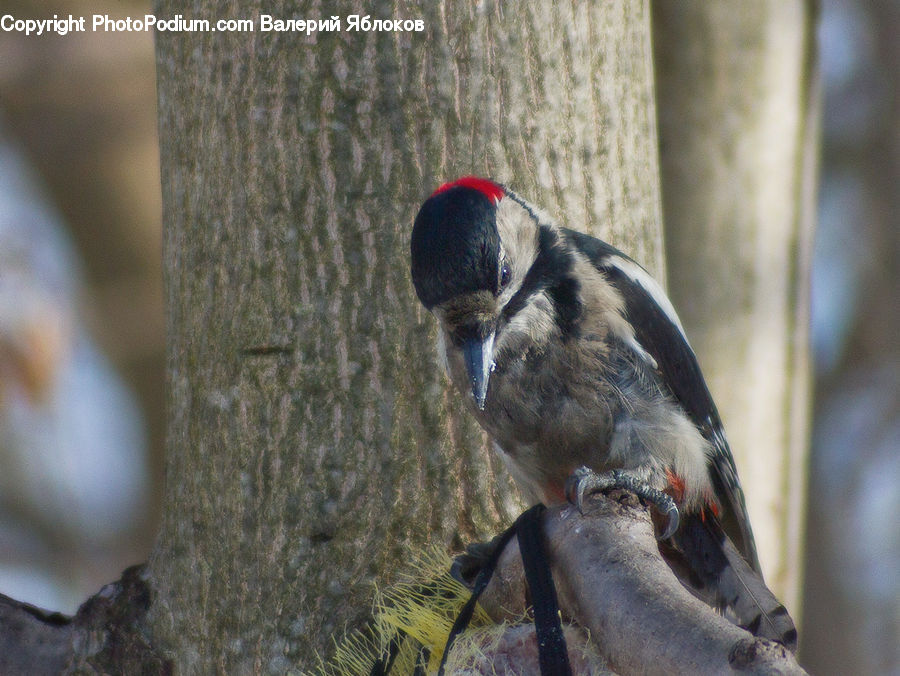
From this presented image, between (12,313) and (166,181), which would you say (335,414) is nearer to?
(166,181)

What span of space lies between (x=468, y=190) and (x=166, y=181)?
3.28 ft

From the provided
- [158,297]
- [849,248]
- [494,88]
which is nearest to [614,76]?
[494,88]

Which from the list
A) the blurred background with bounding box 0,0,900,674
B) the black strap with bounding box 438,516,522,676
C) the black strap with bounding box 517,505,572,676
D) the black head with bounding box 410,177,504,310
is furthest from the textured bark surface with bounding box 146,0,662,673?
the blurred background with bounding box 0,0,900,674

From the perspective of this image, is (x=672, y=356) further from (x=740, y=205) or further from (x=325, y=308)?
(x=740, y=205)

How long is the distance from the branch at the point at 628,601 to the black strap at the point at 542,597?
1.1 inches

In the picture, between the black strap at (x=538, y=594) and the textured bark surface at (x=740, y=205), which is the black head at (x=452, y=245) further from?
the textured bark surface at (x=740, y=205)

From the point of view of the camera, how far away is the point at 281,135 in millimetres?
2270

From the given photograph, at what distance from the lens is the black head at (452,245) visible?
197cm

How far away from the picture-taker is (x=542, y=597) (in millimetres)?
1573

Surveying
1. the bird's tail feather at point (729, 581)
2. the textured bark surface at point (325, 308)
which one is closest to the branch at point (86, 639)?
the textured bark surface at point (325, 308)

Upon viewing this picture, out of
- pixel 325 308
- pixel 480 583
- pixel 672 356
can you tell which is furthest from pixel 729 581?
pixel 325 308

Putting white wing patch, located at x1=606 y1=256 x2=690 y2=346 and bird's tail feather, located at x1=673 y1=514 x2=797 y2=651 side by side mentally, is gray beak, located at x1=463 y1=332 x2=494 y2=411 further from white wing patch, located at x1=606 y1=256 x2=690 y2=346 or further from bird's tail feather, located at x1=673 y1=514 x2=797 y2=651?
bird's tail feather, located at x1=673 y1=514 x2=797 y2=651

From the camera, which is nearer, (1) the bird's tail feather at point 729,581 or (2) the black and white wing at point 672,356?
(1) the bird's tail feather at point 729,581

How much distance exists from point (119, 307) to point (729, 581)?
147 inches
